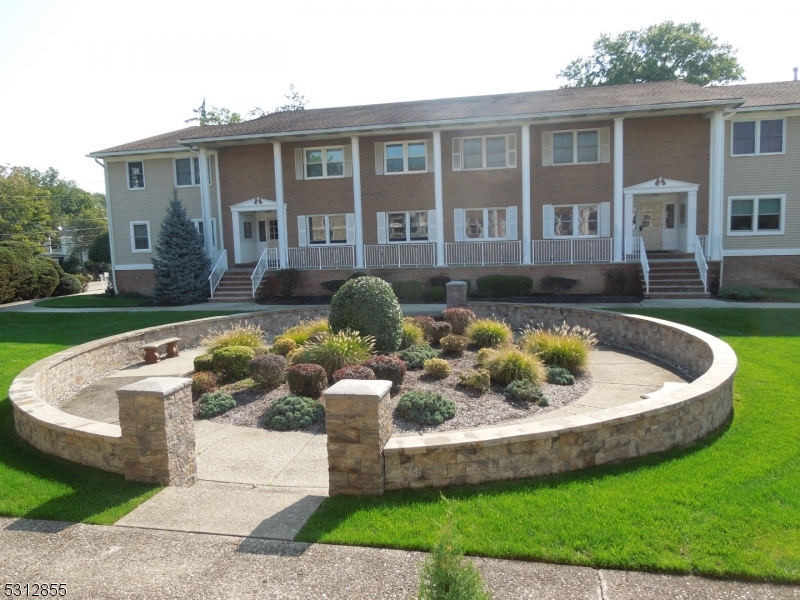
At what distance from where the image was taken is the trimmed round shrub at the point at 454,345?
10.8 m

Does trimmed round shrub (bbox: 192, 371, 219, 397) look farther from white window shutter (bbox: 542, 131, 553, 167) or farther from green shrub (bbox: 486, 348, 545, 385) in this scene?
white window shutter (bbox: 542, 131, 553, 167)

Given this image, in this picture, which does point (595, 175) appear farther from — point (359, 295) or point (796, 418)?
point (796, 418)

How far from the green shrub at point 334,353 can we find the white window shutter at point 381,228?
1519 centimetres

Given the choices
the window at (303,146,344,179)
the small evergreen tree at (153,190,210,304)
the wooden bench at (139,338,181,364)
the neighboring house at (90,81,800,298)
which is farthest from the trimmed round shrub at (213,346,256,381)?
the window at (303,146,344,179)

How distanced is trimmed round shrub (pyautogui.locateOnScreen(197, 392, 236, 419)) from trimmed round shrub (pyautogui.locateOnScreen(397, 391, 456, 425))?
252 centimetres

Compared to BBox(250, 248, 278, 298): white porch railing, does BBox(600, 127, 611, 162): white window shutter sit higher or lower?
higher

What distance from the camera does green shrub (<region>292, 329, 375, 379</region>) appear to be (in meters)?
8.98

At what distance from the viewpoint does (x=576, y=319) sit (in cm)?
1375

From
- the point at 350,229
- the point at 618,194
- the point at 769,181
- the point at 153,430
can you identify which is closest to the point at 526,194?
the point at 618,194

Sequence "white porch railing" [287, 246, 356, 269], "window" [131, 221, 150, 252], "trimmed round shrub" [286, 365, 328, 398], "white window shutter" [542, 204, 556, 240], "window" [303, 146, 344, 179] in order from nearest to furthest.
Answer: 1. "trimmed round shrub" [286, 365, 328, 398]
2. "white window shutter" [542, 204, 556, 240]
3. "white porch railing" [287, 246, 356, 269]
4. "window" [303, 146, 344, 179]
5. "window" [131, 221, 150, 252]

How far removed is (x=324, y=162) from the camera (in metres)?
25.2

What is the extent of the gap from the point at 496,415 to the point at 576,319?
22.9 ft

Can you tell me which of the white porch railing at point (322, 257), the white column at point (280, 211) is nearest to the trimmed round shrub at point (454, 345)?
the white porch railing at point (322, 257)

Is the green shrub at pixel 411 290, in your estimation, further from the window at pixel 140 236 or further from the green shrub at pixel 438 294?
the window at pixel 140 236
